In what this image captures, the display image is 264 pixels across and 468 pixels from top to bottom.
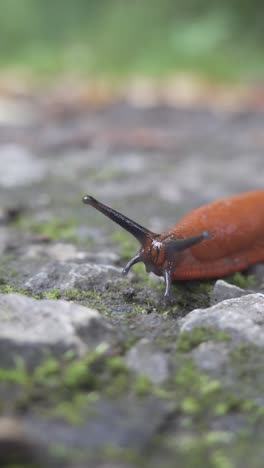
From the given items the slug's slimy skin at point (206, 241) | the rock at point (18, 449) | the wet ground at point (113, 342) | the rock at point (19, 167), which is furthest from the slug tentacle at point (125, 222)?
the rock at point (19, 167)

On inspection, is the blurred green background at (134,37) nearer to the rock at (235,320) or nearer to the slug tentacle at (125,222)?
the slug tentacle at (125,222)

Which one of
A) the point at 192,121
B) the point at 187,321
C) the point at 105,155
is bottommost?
the point at 187,321

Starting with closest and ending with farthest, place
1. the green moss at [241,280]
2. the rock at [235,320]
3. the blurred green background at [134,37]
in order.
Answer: the rock at [235,320], the green moss at [241,280], the blurred green background at [134,37]

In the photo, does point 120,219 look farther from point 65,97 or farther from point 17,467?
point 65,97

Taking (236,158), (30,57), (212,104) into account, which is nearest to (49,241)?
(236,158)

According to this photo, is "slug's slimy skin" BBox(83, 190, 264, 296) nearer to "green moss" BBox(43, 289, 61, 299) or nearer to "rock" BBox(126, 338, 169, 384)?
"green moss" BBox(43, 289, 61, 299)

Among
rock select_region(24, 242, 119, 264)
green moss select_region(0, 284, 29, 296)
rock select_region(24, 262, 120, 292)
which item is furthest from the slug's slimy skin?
green moss select_region(0, 284, 29, 296)
